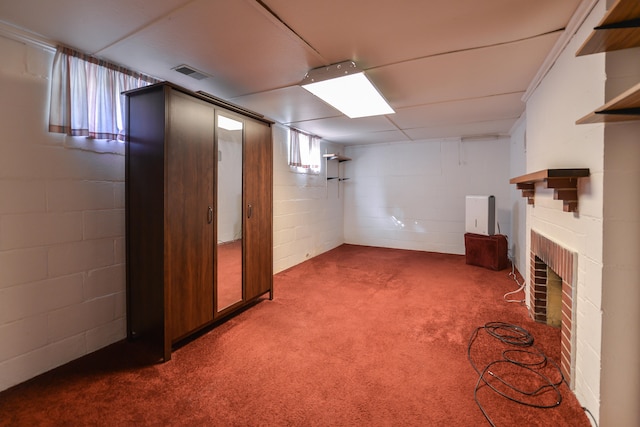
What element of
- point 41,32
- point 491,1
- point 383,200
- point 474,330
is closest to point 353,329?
point 474,330

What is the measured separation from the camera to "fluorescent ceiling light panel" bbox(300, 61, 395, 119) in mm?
2213

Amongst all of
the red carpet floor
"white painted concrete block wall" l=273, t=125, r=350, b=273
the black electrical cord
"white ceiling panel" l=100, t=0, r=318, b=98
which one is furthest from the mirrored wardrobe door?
the black electrical cord

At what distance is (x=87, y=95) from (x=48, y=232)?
98 centimetres

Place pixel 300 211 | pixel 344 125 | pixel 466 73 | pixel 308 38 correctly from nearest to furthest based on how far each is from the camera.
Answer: pixel 308 38 → pixel 466 73 → pixel 344 125 → pixel 300 211

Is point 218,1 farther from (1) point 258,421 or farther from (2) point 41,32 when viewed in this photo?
(1) point 258,421

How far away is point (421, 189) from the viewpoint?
5.66 metres

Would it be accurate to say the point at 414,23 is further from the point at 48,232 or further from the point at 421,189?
the point at 421,189

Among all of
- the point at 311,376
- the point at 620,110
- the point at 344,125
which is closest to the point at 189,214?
the point at 311,376

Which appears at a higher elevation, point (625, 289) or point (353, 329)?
point (625, 289)

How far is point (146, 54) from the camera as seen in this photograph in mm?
2051

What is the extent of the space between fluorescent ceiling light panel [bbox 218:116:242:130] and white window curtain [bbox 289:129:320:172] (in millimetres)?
1795

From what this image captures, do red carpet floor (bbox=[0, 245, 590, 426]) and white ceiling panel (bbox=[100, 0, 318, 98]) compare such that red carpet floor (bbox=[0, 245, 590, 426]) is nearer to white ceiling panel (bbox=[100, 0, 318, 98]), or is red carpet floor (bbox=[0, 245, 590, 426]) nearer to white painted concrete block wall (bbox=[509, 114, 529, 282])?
white painted concrete block wall (bbox=[509, 114, 529, 282])

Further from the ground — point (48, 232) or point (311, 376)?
point (48, 232)

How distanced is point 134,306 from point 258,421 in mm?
1375
